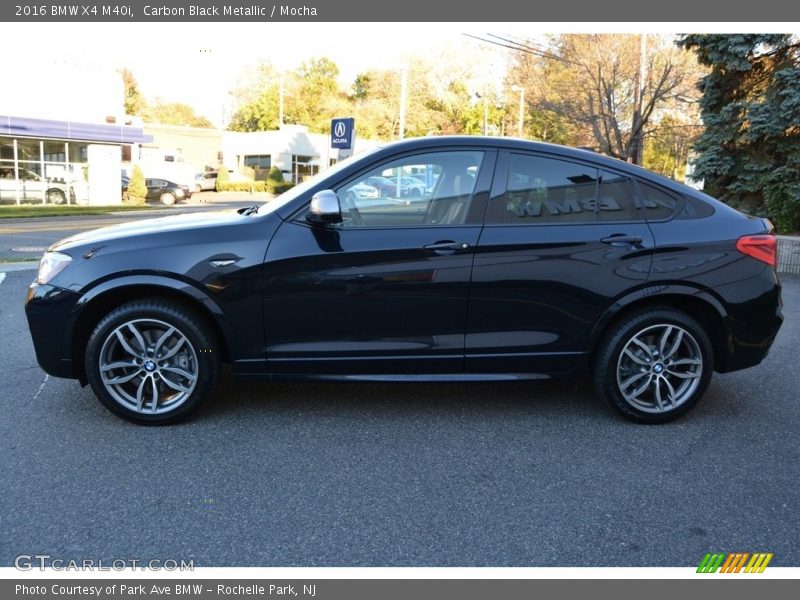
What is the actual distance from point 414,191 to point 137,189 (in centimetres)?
3231

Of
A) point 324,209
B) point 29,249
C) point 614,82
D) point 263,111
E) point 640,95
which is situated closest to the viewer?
point 324,209

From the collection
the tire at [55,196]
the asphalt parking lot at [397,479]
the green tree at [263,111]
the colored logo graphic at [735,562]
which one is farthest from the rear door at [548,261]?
the green tree at [263,111]

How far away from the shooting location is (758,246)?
421 centimetres

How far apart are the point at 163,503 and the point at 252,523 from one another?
0.50 metres

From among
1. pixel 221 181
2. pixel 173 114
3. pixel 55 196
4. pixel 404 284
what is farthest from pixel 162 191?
pixel 173 114

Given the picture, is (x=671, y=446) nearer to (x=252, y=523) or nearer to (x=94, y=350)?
(x=252, y=523)

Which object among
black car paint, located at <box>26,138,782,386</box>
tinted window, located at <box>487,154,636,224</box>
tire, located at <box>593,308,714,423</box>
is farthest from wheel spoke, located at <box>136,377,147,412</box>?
tire, located at <box>593,308,714,423</box>

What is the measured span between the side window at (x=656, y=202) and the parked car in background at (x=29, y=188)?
2928 cm

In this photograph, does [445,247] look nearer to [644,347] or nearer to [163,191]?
[644,347]

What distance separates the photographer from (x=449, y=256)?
3.97 metres

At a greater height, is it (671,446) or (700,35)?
(700,35)

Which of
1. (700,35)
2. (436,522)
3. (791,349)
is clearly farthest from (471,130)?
(436,522)

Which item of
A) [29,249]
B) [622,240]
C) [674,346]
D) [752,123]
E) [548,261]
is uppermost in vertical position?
[752,123]

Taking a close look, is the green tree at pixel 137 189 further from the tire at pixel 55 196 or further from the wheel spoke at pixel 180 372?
the wheel spoke at pixel 180 372
